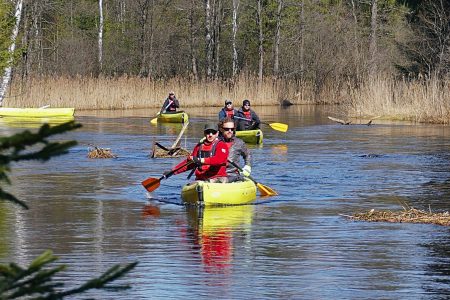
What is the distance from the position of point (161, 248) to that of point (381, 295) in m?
3.40

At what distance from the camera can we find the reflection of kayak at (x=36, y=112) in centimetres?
3616

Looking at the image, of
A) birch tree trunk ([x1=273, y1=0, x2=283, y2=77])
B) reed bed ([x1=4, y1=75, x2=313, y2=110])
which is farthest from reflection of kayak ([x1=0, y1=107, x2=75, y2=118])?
birch tree trunk ([x1=273, y1=0, x2=283, y2=77])

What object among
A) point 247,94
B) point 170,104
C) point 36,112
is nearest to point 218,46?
point 247,94

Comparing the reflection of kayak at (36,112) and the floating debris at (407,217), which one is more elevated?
the reflection of kayak at (36,112)

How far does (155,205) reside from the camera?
16609 millimetres

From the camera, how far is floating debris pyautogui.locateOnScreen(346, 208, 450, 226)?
47.3ft

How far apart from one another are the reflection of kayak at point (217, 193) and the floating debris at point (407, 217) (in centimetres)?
208

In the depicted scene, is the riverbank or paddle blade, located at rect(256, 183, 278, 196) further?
the riverbank

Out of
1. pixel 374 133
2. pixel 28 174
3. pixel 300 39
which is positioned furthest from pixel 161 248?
pixel 300 39

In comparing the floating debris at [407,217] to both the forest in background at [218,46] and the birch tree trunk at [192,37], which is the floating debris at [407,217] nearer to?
the forest in background at [218,46]

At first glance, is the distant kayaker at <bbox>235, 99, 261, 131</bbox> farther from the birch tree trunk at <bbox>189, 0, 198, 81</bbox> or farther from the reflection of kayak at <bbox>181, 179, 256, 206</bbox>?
the birch tree trunk at <bbox>189, 0, 198, 81</bbox>

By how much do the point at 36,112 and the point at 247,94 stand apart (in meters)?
15.3

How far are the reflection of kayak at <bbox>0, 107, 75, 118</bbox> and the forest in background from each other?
9493 millimetres

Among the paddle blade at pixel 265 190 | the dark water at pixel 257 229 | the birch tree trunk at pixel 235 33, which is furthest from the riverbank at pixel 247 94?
the paddle blade at pixel 265 190
